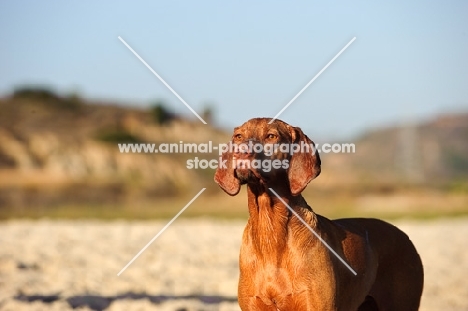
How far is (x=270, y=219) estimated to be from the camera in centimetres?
670

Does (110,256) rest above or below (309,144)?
below

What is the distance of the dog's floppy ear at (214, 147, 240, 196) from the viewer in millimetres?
6328

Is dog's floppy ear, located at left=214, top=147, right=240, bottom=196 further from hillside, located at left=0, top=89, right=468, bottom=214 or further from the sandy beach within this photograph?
hillside, located at left=0, top=89, right=468, bottom=214

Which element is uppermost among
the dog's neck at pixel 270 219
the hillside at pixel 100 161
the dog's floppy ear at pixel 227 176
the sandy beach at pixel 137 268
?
the hillside at pixel 100 161

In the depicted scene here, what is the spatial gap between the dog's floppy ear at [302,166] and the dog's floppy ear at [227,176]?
1.46 feet

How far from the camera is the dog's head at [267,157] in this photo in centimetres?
617

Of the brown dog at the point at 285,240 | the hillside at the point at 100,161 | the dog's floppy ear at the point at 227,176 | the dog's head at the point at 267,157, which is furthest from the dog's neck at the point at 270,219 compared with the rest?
the hillside at the point at 100,161

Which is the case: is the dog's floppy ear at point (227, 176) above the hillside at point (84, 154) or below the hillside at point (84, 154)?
below

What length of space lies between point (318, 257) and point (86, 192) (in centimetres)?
4467

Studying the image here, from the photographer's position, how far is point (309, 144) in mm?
6551

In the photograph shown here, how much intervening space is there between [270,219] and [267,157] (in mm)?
600

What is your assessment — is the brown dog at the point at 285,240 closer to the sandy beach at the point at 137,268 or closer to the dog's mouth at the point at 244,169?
the dog's mouth at the point at 244,169

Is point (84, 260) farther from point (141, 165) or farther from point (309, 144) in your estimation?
point (141, 165)

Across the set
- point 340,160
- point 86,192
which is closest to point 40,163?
point 86,192
